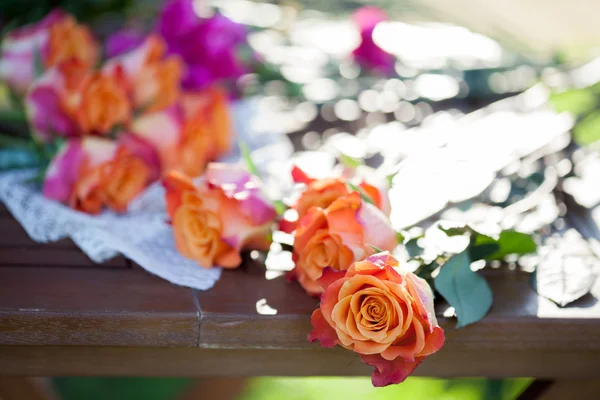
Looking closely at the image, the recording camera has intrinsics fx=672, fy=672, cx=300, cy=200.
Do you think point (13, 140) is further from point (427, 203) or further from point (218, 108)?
point (427, 203)

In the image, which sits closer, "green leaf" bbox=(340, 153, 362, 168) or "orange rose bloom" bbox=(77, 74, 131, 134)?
"green leaf" bbox=(340, 153, 362, 168)

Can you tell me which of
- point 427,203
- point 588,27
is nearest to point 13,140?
point 427,203

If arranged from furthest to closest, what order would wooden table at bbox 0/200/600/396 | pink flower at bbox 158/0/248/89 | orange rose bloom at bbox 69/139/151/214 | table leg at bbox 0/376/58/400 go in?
pink flower at bbox 158/0/248/89 < table leg at bbox 0/376/58/400 < orange rose bloom at bbox 69/139/151/214 < wooden table at bbox 0/200/600/396

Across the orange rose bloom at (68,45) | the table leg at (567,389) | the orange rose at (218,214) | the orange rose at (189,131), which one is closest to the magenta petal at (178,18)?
the orange rose bloom at (68,45)

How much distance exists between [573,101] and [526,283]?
1.43 ft

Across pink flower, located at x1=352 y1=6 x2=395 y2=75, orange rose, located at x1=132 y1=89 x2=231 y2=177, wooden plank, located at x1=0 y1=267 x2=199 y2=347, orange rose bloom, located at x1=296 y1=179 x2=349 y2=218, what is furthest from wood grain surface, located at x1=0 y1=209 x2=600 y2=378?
pink flower, located at x1=352 y1=6 x2=395 y2=75

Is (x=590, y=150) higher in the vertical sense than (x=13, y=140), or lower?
higher

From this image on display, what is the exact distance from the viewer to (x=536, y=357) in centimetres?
74

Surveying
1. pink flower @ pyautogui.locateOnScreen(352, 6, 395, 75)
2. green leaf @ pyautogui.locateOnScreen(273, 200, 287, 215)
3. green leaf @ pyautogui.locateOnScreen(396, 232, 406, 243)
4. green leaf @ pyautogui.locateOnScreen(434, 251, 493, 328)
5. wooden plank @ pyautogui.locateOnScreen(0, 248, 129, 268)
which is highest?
green leaf @ pyautogui.locateOnScreen(396, 232, 406, 243)

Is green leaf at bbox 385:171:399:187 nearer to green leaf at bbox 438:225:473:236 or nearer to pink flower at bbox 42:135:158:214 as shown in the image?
green leaf at bbox 438:225:473:236

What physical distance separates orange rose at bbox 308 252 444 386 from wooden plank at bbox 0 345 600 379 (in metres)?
0.14

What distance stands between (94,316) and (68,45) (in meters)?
0.63

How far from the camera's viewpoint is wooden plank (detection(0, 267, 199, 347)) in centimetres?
68

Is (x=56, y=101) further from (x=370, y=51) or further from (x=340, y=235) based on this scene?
(x=370, y=51)
